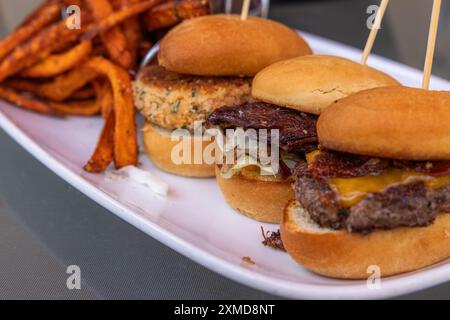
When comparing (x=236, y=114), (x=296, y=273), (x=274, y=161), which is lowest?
(x=296, y=273)

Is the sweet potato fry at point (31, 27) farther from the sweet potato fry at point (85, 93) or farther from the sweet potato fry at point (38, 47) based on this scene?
the sweet potato fry at point (85, 93)

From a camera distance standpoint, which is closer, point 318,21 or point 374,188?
point 374,188

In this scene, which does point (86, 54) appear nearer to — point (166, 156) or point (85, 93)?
point (85, 93)

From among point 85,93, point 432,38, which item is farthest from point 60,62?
point 432,38

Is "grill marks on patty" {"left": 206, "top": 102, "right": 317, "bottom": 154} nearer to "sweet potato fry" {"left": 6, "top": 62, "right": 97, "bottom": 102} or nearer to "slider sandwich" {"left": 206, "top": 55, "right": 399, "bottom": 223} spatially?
"slider sandwich" {"left": 206, "top": 55, "right": 399, "bottom": 223}

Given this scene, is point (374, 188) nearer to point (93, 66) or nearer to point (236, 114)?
point (236, 114)

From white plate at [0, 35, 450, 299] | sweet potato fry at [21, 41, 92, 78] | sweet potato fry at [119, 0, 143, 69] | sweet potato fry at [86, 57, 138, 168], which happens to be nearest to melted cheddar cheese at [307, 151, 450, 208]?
white plate at [0, 35, 450, 299]
